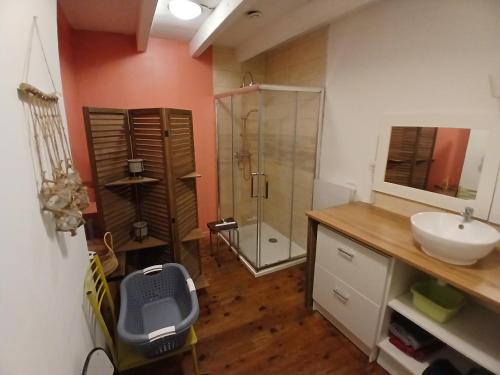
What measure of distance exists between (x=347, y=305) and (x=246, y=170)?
5.84ft

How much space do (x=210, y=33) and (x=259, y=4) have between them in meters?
0.46

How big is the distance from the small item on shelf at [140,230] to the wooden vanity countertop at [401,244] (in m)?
1.38

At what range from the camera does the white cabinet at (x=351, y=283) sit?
1.53 m

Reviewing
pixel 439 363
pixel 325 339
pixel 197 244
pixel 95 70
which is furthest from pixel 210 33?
pixel 439 363

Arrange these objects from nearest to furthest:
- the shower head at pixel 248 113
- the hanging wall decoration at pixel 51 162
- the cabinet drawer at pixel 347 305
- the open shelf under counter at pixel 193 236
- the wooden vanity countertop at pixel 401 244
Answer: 1. the hanging wall decoration at pixel 51 162
2. the wooden vanity countertop at pixel 401 244
3. the cabinet drawer at pixel 347 305
4. the open shelf under counter at pixel 193 236
5. the shower head at pixel 248 113

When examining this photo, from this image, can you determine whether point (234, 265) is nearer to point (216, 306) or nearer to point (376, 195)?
point (216, 306)

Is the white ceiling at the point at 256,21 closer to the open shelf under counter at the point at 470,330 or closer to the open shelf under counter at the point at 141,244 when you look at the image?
the open shelf under counter at the point at 141,244

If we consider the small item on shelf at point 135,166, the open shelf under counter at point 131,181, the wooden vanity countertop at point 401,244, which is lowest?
the wooden vanity countertop at point 401,244

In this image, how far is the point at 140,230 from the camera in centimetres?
212

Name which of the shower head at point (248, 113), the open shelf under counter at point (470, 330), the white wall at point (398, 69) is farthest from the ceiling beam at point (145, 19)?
the open shelf under counter at point (470, 330)

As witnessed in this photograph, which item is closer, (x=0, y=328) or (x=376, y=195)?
(x=0, y=328)

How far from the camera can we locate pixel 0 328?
0.55 m

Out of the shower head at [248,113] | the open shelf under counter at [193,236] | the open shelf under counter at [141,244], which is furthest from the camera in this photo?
the shower head at [248,113]

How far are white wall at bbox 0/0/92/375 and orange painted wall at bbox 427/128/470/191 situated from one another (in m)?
2.11
